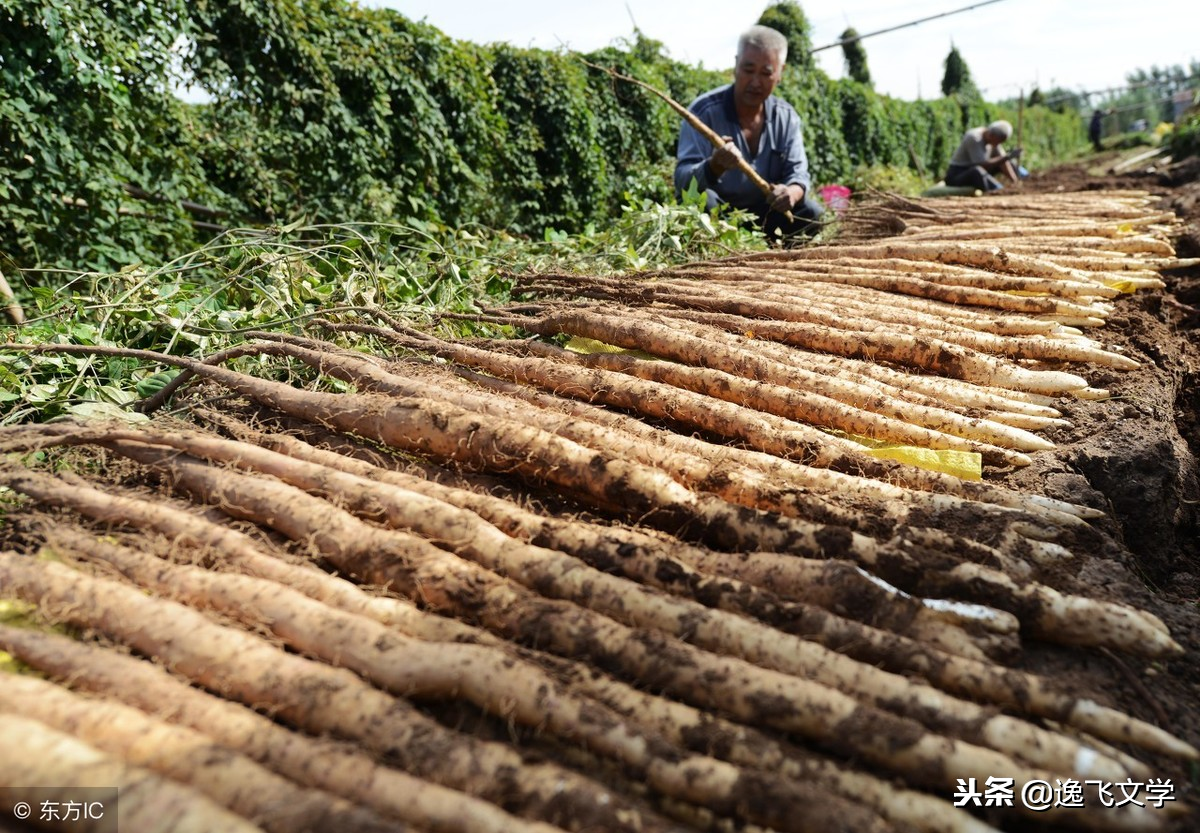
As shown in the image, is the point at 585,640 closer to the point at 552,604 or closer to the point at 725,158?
the point at 552,604

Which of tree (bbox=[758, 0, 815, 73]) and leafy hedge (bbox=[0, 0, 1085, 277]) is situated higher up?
tree (bbox=[758, 0, 815, 73])

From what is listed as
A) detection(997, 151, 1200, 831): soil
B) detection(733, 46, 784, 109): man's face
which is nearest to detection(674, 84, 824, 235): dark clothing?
detection(733, 46, 784, 109): man's face

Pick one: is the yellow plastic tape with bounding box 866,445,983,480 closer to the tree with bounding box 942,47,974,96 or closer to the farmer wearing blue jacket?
the farmer wearing blue jacket

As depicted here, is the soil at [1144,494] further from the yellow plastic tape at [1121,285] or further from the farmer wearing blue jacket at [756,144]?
the farmer wearing blue jacket at [756,144]

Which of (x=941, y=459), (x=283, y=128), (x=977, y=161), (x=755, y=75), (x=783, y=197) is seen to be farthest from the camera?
(x=977, y=161)

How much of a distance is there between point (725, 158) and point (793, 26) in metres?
13.6

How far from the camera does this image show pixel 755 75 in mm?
6105

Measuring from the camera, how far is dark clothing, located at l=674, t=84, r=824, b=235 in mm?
6281

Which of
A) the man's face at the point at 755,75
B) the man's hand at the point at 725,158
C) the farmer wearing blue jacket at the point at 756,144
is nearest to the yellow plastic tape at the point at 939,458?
the man's hand at the point at 725,158

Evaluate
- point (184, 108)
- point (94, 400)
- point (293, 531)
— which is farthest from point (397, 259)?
point (184, 108)

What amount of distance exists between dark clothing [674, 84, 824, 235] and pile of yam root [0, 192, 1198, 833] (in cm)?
399

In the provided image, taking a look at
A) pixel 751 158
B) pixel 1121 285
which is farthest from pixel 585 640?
pixel 751 158

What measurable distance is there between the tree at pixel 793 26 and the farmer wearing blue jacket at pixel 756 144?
36.5 ft

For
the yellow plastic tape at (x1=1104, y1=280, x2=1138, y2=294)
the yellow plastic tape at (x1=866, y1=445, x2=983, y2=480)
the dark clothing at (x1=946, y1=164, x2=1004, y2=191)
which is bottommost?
the yellow plastic tape at (x1=866, y1=445, x2=983, y2=480)
